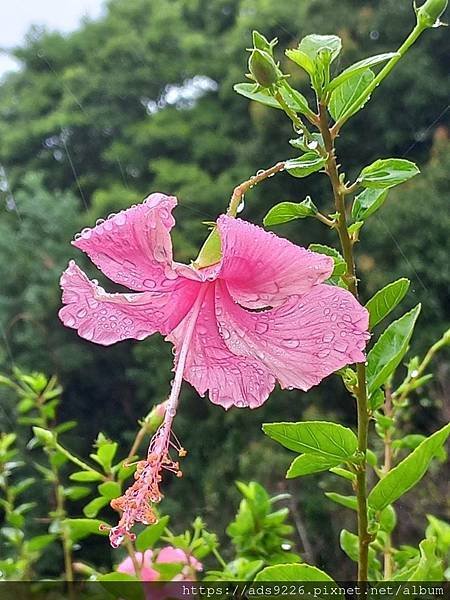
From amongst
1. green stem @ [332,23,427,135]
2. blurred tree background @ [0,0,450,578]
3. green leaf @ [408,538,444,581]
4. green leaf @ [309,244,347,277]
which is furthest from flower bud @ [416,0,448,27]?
blurred tree background @ [0,0,450,578]

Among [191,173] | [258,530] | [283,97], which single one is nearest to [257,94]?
[283,97]

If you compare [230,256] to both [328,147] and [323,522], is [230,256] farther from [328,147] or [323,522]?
[323,522]

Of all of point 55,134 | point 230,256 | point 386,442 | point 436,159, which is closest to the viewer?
point 230,256

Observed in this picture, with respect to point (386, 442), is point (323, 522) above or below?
below

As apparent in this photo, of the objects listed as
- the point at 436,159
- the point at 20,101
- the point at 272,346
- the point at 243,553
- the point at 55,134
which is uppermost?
the point at 20,101

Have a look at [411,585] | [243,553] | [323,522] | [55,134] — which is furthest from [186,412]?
[411,585]

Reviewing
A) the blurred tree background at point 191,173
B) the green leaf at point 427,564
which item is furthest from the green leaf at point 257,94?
the blurred tree background at point 191,173

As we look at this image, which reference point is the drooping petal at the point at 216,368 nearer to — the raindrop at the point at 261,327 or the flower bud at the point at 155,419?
the raindrop at the point at 261,327
